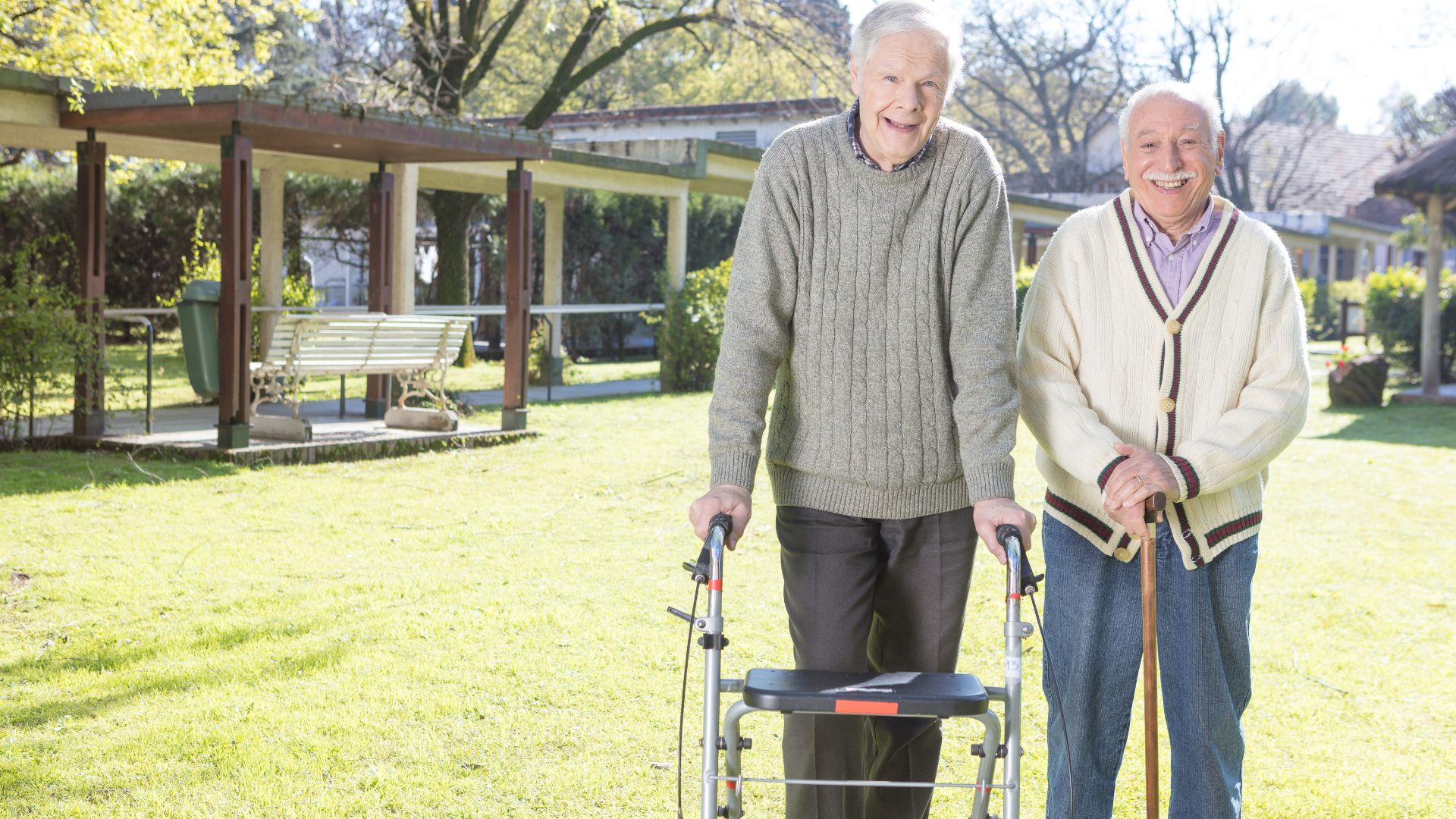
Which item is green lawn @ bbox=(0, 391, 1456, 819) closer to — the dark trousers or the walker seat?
the dark trousers

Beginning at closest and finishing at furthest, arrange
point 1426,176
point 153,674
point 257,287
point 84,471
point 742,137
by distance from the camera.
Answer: point 153,674
point 84,471
point 257,287
point 1426,176
point 742,137

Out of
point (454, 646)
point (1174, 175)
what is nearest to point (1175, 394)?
point (1174, 175)

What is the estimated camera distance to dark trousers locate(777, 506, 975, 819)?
9.96 feet

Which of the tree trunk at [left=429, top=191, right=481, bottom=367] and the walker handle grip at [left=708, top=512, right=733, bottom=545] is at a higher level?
the tree trunk at [left=429, top=191, right=481, bottom=367]

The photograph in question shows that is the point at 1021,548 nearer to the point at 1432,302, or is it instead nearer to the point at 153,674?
the point at 153,674

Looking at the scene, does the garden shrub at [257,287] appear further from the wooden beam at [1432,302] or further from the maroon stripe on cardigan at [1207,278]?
the wooden beam at [1432,302]

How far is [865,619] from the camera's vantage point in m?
3.07

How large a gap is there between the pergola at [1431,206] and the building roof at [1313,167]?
120 feet

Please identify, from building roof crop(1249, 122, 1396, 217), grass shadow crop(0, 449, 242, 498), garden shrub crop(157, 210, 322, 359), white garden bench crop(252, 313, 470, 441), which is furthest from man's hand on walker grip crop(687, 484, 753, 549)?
building roof crop(1249, 122, 1396, 217)

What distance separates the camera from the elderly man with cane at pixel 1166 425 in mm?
3006

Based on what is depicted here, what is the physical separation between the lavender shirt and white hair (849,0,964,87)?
1.91 feet

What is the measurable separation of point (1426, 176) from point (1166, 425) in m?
16.9

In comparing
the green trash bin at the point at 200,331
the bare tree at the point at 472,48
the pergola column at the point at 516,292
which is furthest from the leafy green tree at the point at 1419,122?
the green trash bin at the point at 200,331

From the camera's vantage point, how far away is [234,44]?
50.5 feet
